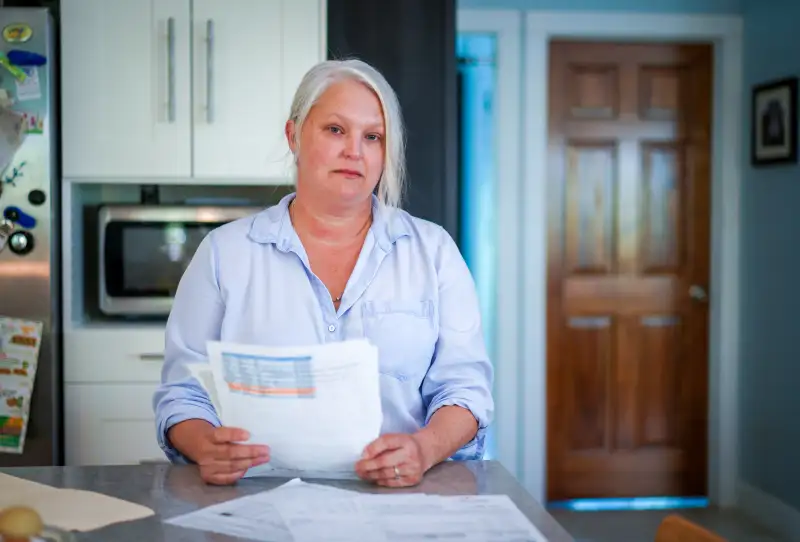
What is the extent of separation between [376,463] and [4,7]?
7.69 ft

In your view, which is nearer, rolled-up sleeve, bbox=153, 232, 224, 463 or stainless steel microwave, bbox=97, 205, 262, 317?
rolled-up sleeve, bbox=153, 232, 224, 463

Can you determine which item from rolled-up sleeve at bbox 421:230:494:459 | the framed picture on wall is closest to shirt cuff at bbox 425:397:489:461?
rolled-up sleeve at bbox 421:230:494:459

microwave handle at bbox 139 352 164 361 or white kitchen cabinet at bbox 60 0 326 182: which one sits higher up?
white kitchen cabinet at bbox 60 0 326 182

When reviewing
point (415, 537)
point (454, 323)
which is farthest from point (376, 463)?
point (454, 323)

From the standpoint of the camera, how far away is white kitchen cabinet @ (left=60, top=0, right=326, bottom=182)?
9.89 ft

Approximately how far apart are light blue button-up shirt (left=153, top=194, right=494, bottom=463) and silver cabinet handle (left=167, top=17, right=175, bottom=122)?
59.9 inches

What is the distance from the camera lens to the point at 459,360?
1.59 m

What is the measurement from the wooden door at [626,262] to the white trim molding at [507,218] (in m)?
0.18

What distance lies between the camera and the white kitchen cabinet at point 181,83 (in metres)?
3.01

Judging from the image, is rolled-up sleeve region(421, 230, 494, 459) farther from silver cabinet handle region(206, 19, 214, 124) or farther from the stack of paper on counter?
silver cabinet handle region(206, 19, 214, 124)

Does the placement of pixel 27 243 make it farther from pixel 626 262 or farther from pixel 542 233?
pixel 626 262

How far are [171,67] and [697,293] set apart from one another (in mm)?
2358

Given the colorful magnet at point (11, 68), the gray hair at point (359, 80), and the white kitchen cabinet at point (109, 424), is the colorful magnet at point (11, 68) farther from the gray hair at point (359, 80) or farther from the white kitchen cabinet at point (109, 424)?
the gray hair at point (359, 80)

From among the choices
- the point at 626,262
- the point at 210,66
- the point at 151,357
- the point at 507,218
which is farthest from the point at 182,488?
the point at 626,262
